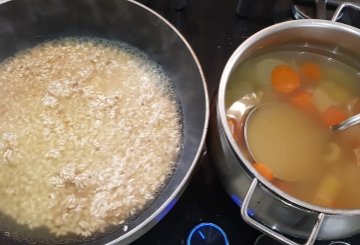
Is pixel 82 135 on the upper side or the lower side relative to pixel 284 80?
lower

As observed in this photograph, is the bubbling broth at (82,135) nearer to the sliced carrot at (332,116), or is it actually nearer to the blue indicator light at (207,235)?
the blue indicator light at (207,235)

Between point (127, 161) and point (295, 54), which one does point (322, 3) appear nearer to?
point (295, 54)

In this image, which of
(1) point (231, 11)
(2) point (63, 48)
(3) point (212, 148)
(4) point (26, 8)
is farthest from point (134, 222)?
(1) point (231, 11)

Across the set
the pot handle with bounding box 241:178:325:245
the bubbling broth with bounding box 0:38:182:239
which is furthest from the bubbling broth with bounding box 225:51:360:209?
the bubbling broth with bounding box 0:38:182:239

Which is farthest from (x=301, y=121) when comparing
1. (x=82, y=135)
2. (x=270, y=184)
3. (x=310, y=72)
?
(x=82, y=135)

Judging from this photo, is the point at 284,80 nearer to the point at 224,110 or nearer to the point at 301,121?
the point at 301,121

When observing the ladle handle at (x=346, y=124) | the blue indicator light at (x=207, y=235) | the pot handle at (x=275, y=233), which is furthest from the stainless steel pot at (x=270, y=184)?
the ladle handle at (x=346, y=124)

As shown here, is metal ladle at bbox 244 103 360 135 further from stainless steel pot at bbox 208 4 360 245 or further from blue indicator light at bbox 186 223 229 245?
blue indicator light at bbox 186 223 229 245
